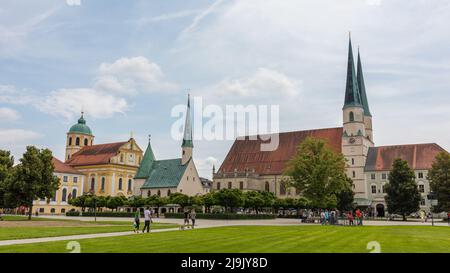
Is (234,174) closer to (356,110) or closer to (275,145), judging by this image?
(275,145)

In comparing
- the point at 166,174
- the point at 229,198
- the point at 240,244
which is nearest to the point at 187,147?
the point at 166,174

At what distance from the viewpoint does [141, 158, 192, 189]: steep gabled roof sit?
8912 centimetres

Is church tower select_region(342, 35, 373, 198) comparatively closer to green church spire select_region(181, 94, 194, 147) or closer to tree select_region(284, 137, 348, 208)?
green church spire select_region(181, 94, 194, 147)

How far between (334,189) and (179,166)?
161 ft

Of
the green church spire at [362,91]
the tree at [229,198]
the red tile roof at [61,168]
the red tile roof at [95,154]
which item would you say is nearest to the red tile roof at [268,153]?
the green church spire at [362,91]

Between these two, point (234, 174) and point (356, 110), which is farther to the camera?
point (234, 174)

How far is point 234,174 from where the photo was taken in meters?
98.1

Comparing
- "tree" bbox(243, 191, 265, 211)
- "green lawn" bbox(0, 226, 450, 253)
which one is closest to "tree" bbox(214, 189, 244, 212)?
"tree" bbox(243, 191, 265, 211)

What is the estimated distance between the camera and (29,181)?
163 feet

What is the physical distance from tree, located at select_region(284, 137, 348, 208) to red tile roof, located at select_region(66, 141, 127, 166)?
65054mm

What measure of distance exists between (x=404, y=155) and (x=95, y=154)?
7557 centimetres

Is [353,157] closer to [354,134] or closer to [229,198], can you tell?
[354,134]
